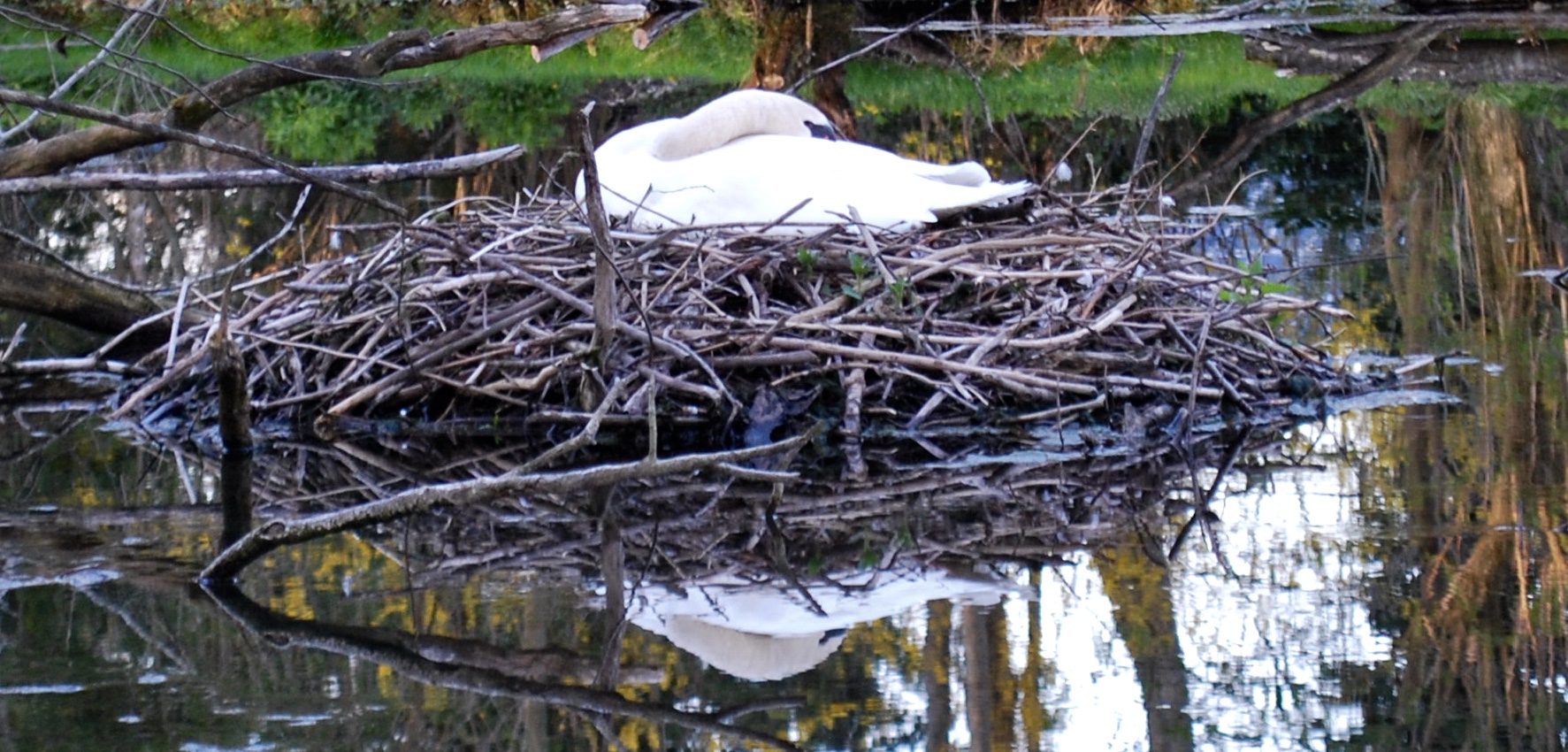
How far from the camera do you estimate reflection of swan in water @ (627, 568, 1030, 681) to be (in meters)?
3.05

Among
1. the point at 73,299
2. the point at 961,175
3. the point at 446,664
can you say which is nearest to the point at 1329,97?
the point at 961,175

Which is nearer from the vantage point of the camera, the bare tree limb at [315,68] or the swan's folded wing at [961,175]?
the bare tree limb at [315,68]

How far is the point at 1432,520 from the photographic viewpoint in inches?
153

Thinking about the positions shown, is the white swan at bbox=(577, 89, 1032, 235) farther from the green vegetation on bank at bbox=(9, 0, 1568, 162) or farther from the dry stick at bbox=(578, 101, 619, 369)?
the green vegetation on bank at bbox=(9, 0, 1568, 162)

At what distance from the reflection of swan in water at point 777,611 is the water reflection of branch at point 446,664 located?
0.77 ft

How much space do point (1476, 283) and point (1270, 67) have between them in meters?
8.20

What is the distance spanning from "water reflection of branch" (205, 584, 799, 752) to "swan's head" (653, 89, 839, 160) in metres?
2.81

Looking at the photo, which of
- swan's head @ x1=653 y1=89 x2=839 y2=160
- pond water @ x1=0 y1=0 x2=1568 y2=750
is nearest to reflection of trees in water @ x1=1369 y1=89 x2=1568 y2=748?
pond water @ x1=0 y1=0 x2=1568 y2=750

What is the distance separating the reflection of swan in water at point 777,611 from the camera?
3047 millimetres

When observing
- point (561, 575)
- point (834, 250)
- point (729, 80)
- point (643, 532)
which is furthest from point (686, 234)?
point (729, 80)

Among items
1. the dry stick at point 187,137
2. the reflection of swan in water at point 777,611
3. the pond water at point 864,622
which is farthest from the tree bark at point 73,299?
the reflection of swan in water at point 777,611

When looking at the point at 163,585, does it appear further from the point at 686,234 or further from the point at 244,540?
the point at 686,234

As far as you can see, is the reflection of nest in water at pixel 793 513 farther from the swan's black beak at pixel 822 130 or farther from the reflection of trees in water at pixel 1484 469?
the swan's black beak at pixel 822 130

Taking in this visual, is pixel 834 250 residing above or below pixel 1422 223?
below
